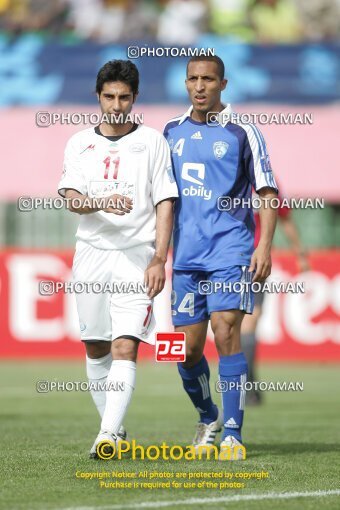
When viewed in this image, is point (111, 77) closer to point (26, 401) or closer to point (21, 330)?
point (26, 401)

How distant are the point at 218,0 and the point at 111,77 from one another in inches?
565

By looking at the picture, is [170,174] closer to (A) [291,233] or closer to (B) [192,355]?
(B) [192,355]

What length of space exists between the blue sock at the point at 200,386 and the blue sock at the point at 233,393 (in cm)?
32

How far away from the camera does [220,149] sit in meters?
7.52

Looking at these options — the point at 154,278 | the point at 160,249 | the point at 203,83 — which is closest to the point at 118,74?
the point at 203,83

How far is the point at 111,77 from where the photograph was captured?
23.8 feet

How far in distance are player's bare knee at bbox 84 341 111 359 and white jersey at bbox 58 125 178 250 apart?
62cm

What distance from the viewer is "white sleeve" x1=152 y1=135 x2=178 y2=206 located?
732cm


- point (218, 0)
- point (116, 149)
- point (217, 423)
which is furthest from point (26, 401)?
point (218, 0)

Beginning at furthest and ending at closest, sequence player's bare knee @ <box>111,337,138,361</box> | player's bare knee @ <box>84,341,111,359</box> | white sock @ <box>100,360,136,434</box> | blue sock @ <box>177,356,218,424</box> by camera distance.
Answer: blue sock @ <box>177,356,218,424</box>
player's bare knee @ <box>84,341,111,359</box>
player's bare knee @ <box>111,337,138,361</box>
white sock @ <box>100,360,136,434</box>

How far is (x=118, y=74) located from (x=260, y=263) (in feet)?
4.54

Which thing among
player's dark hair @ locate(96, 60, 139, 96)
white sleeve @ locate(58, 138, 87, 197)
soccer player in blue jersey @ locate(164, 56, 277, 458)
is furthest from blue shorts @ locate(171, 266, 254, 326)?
player's dark hair @ locate(96, 60, 139, 96)

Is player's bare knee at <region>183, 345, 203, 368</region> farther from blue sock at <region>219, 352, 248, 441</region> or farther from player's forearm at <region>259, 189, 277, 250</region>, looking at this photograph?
player's forearm at <region>259, 189, 277, 250</region>

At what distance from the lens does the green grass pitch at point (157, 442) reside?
18.9ft
